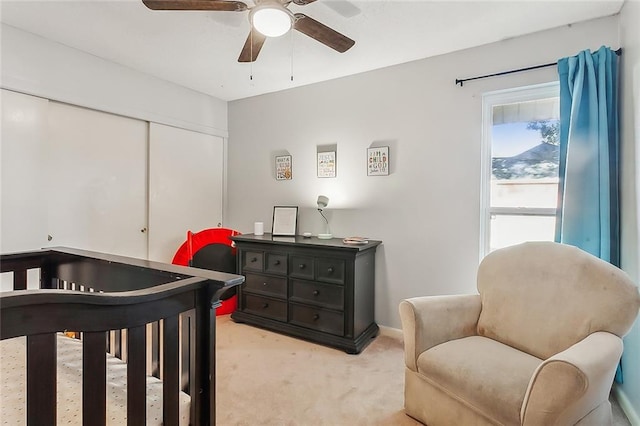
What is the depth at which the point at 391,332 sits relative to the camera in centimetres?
300

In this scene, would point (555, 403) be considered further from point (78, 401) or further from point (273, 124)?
point (273, 124)

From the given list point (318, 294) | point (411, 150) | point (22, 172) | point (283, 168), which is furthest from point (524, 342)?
point (22, 172)

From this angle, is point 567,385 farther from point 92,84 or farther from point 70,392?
point 92,84

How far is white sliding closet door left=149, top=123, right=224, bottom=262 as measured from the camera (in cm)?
338

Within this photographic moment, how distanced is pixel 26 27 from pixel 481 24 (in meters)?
3.30

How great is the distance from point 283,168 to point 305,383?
222 cm

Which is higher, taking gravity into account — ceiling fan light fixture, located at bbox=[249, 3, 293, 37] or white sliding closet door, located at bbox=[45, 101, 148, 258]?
ceiling fan light fixture, located at bbox=[249, 3, 293, 37]

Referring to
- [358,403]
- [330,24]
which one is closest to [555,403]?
[358,403]

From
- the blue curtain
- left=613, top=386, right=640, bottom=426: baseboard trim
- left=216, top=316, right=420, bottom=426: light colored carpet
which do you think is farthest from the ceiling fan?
left=613, top=386, right=640, bottom=426: baseboard trim

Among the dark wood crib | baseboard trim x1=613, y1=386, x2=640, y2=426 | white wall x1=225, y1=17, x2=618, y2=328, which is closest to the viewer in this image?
the dark wood crib

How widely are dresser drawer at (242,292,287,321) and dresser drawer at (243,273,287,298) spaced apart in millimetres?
59

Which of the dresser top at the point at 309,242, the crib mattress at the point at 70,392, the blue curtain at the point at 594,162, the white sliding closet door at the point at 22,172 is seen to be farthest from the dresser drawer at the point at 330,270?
the white sliding closet door at the point at 22,172

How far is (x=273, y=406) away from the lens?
1939 millimetres

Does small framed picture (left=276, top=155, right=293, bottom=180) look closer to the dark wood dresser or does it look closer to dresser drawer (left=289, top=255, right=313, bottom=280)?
the dark wood dresser
